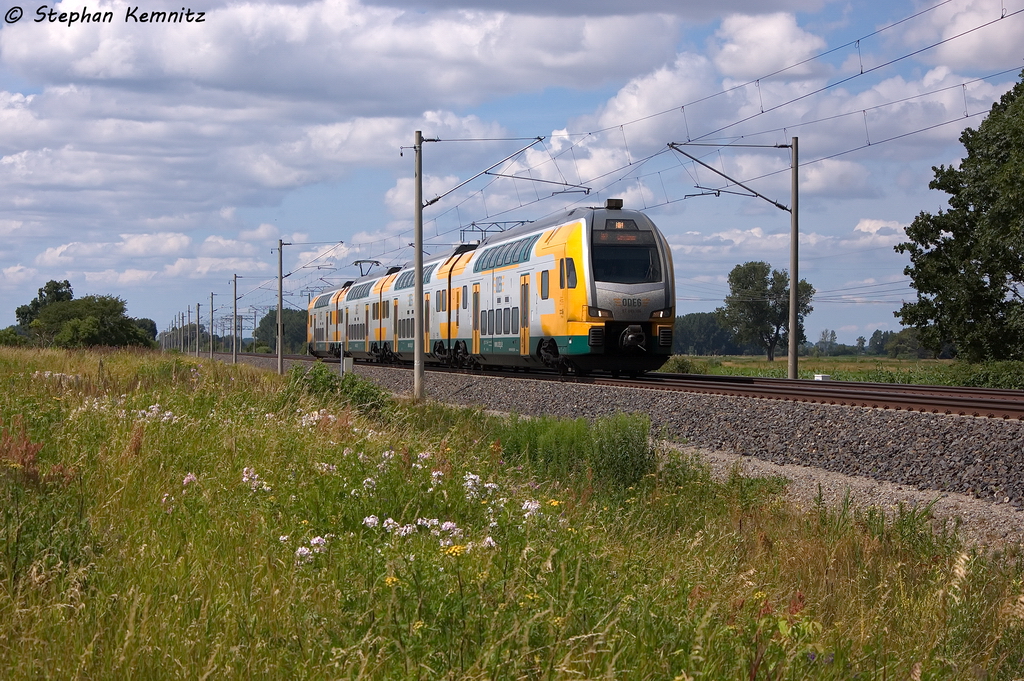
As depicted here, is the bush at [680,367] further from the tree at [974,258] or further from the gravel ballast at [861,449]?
the gravel ballast at [861,449]

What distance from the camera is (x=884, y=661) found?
5.57 meters

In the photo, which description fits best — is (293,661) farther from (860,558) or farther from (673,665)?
(860,558)

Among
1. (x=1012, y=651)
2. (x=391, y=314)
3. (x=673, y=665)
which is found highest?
(x=391, y=314)

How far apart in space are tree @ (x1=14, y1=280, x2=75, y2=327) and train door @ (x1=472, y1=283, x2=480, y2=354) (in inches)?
4575

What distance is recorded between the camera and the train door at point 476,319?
30.6m

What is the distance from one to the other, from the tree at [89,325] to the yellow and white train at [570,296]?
39.5 meters

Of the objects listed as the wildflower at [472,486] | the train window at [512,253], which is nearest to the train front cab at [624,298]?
the train window at [512,253]

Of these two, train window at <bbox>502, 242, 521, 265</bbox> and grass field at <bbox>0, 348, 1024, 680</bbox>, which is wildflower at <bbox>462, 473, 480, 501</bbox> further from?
train window at <bbox>502, 242, 521, 265</bbox>

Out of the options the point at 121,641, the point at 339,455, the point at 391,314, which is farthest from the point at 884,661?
the point at 391,314

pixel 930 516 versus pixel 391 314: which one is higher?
pixel 391 314

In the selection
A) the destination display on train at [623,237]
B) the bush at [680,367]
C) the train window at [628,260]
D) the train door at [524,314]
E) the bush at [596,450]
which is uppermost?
the destination display on train at [623,237]

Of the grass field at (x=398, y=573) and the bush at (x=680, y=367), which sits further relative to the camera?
the bush at (x=680, y=367)

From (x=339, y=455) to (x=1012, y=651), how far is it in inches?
204

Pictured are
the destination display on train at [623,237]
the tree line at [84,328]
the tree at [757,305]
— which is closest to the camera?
the destination display on train at [623,237]
